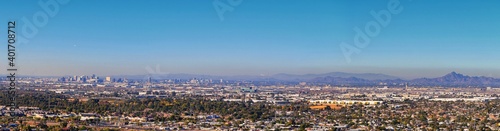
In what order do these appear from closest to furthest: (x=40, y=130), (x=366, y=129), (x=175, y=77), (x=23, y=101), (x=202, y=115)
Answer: (x=40, y=130) < (x=366, y=129) < (x=202, y=115) < (x=23, y=101) < (x=175, y=77)

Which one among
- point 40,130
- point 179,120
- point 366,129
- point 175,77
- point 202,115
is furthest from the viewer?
point 175,77

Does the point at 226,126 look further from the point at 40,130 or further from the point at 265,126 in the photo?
the point at 40,130

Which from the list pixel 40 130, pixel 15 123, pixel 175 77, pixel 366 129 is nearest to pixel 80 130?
pixel 40 130

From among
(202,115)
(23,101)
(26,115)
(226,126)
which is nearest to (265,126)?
(226,126)

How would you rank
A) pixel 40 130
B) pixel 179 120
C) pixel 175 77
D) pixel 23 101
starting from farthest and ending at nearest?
pixel 175 77, pixel 23 101, pixel 179 120, pixel 40 130

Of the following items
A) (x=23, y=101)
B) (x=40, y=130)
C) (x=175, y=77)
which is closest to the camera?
(x=40, y=130)

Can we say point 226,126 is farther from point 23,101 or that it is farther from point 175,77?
point 175,77

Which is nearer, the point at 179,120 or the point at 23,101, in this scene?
the point at 179,120

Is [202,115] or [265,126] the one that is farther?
[202,115]
